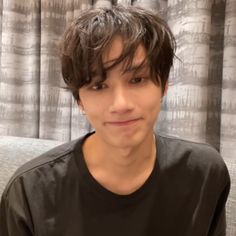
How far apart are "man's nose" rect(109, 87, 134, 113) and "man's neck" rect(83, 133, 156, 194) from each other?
0.15 meters

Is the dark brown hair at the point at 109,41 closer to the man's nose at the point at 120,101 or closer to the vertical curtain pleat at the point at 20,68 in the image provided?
the man's nose at the point at 120,101

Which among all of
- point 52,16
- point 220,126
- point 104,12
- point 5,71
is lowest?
point 220,126

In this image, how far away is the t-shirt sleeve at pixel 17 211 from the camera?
2.92ft

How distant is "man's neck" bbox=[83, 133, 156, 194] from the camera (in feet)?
3.01

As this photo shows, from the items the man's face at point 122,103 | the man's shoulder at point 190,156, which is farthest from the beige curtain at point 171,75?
the man's face at point 122,103

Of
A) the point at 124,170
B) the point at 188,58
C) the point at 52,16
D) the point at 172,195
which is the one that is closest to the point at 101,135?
the point at 124,170

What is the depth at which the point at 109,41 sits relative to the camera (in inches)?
31.4

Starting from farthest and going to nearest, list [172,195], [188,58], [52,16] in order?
[52,16] < [188,58] < [172,195]

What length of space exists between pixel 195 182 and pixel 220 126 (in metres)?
0.37

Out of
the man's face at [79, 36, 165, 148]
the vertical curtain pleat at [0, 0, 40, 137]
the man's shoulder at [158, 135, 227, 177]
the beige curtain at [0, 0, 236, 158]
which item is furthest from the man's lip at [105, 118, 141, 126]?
the vertical curtain pleat at [0, 0, 40, 137]

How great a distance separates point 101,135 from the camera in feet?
2.80

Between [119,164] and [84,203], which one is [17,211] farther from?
[119,164]

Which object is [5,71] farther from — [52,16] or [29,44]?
[52,16]

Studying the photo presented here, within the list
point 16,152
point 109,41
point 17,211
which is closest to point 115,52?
point 109,41
